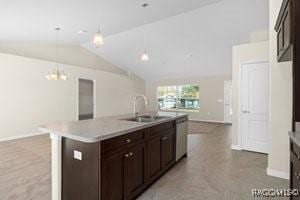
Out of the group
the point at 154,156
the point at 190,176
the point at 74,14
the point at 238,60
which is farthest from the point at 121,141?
the point at 238,60

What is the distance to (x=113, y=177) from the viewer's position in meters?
1.77

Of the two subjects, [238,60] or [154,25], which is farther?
[154,25]

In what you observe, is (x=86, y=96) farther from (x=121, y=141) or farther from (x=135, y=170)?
(x=121, y=141)

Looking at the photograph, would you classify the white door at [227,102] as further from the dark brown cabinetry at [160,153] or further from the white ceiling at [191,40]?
the dark brown cabinetry at [160,153]

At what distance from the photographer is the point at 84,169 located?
1.73m

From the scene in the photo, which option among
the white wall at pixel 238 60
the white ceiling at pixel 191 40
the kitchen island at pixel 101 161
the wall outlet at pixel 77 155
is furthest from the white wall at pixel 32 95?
the white wall at pixel 238 60

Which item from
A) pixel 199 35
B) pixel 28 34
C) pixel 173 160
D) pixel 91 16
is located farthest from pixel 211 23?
pixel 28 34

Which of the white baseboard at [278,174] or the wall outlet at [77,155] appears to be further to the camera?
the white baseboard at [278,174]

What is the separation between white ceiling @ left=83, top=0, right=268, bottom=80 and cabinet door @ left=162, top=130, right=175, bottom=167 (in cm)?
273

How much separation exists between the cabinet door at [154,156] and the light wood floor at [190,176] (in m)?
0.18

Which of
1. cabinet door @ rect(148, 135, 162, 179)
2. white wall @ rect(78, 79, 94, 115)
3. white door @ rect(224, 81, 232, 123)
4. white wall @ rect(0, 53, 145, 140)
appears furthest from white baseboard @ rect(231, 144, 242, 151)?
white wall @ rect(78, 79, 94, 115)

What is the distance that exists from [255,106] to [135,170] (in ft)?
10.1

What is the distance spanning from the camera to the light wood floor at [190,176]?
2.25 meters

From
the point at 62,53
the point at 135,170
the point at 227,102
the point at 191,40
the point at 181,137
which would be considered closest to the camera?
the point at 135,170
